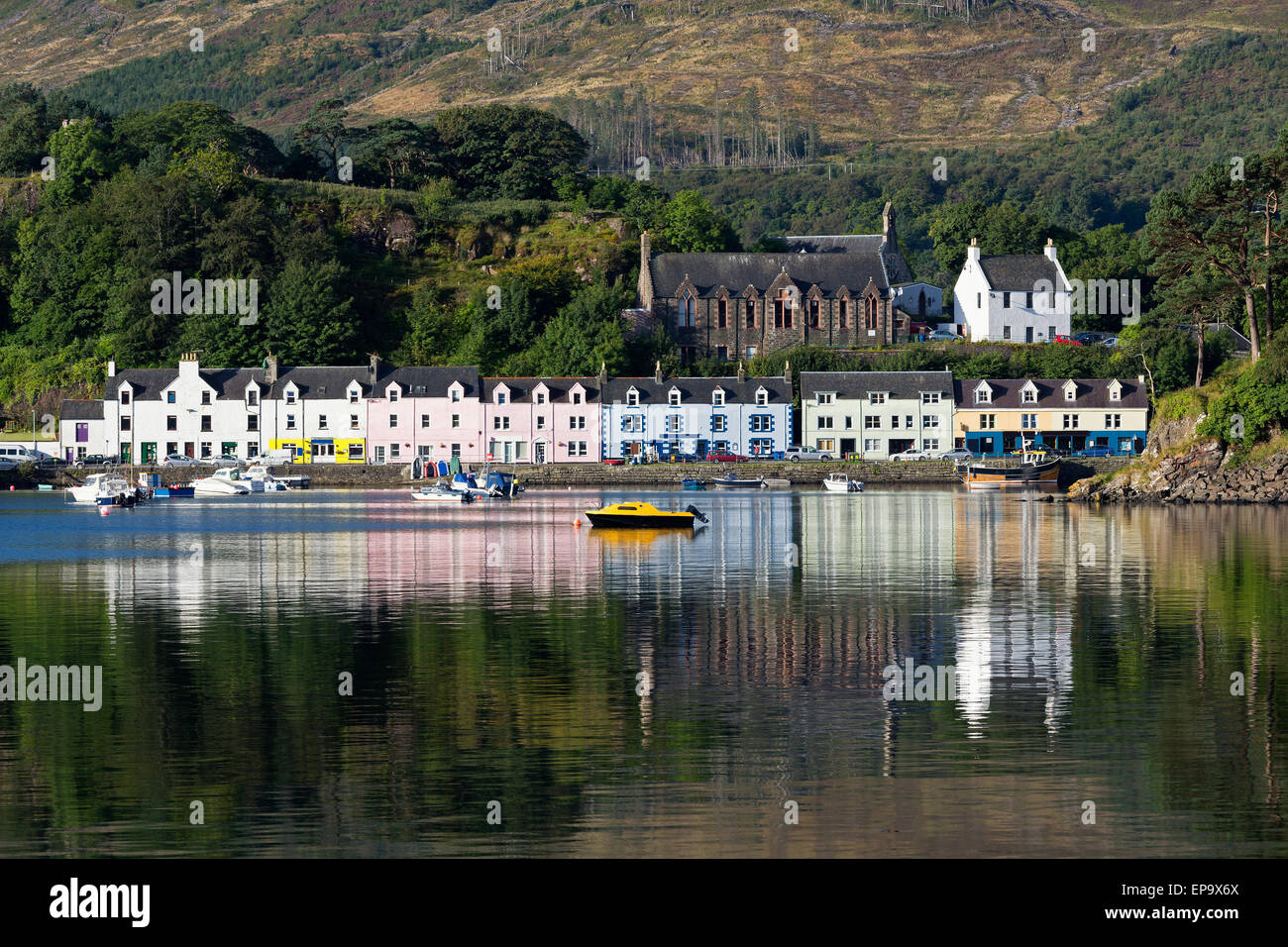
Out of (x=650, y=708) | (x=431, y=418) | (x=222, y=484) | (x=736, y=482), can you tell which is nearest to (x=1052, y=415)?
(x=736, y=482)

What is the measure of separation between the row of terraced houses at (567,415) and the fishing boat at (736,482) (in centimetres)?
907

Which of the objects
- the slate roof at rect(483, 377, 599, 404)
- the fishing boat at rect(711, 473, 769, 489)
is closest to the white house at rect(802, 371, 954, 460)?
the fishing boat at rect(711, 473, 769, 489)

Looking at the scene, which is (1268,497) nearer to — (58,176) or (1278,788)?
(1278,788)

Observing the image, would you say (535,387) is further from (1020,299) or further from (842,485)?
(1020,299)

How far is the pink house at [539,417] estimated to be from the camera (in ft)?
375

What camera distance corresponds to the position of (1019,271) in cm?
13125

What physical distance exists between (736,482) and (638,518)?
133 ft

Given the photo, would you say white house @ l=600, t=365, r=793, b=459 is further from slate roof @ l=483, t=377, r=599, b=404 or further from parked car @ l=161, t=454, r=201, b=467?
parked car @ l=161, t=454, r=201, b=467

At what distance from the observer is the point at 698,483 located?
10744cm

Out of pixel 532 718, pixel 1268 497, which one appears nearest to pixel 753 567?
pixel 532 718

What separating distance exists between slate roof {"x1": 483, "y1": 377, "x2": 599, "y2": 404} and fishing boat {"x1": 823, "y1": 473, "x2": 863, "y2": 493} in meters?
21.5

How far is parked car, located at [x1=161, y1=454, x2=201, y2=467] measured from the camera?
372 feet

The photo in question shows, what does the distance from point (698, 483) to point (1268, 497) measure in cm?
3892

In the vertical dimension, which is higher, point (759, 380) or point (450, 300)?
point (450, 300)
